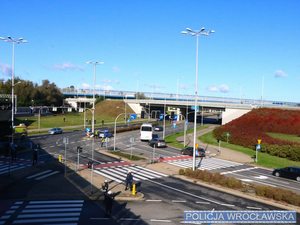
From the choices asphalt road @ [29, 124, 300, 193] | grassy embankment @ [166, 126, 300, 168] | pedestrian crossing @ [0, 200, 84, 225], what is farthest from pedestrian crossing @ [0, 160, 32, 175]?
grassy embankment @ [166, 126, 300, 168]

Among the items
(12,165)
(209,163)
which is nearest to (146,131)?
(209,163)

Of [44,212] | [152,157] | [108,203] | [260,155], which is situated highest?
[108,203]

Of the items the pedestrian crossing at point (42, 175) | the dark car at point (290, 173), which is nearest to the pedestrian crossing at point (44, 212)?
the pedestrian crossing at point (42, 175)

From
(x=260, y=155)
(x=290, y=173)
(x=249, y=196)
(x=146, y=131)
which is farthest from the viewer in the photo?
(x=146, y=131)

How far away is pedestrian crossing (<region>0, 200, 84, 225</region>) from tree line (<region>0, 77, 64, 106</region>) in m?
99.8

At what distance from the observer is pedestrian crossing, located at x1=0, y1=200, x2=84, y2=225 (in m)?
18.8

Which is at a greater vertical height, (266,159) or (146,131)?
(146,131)

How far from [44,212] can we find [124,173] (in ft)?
45.6

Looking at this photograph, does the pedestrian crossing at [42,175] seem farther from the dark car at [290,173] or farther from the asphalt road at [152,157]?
the dark car at [290,173]

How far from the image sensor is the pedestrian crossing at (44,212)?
61.8ft

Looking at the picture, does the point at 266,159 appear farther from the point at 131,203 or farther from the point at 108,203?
the point at 108,203

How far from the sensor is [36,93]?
12719cm

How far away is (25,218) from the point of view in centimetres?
1919

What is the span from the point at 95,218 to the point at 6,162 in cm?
2093
